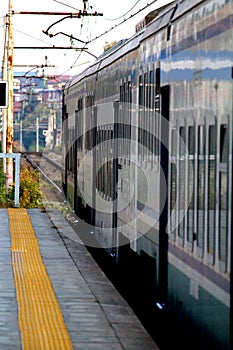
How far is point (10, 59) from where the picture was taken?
34.2 meters

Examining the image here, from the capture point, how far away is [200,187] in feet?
22.2

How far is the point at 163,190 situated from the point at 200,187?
64.2 inches

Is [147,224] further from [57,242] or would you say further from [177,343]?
[57,242]

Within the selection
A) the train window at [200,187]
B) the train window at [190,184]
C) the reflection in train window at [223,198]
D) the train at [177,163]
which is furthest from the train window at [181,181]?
the reflection in train window at [223,198]

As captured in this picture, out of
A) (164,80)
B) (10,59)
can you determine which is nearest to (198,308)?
(164,80)

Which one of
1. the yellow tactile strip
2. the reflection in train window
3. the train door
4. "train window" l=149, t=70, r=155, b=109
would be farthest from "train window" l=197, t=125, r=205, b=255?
"train window" l=149, t=70, r=155, b=109

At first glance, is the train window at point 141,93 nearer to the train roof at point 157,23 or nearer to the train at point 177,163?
the train at point 177,163

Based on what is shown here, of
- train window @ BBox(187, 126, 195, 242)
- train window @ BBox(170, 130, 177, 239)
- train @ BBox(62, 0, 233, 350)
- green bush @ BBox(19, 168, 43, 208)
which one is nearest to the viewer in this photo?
train @ BBox(62, 0, 233, 350)

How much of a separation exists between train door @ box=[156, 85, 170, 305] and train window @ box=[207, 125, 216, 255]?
1827mm

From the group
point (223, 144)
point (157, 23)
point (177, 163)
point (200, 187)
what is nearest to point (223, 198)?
point (223, 144)

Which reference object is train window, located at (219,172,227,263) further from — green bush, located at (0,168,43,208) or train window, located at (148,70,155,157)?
green bush, located at (0,168,43,208)

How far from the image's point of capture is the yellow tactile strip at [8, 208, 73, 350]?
8.41 metres

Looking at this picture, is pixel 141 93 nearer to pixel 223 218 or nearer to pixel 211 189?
pixel 211 189

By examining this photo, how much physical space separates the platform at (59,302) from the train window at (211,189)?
214 cm
